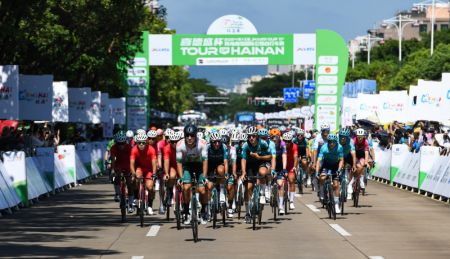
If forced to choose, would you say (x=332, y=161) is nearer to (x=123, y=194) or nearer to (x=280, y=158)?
(x=280, y=158)

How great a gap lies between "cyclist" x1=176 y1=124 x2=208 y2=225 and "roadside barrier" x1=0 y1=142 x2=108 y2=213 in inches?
218

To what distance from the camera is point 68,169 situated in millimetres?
37344

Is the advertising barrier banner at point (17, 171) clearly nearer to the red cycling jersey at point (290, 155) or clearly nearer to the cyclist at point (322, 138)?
the red cycling jersey at point (290, 155)

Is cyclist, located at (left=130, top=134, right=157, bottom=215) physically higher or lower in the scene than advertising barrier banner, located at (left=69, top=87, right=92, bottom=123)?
lower

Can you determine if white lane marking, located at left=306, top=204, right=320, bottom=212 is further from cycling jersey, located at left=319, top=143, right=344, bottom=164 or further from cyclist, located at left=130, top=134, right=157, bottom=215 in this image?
cyclist, located at left=130, top=134, right=157, bottom=215

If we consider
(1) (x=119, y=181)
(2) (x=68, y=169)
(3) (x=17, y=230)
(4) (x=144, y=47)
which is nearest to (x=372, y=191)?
(2) (x=68, y=169)

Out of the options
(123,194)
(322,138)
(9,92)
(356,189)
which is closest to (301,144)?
(322,138)

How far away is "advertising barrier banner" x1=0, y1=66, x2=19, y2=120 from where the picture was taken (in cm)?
3022

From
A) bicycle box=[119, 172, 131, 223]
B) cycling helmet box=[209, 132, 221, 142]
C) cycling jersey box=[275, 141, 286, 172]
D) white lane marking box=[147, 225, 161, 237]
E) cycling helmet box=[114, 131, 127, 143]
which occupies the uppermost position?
cycling helmet box=[209, 132, 221, 142]

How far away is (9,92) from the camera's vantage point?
30344 millimetres

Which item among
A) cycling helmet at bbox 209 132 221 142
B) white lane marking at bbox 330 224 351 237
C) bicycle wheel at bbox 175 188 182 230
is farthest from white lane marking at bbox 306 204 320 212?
cycling helmet at bbox 209 132 221 142

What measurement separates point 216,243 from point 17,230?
14.2 ft

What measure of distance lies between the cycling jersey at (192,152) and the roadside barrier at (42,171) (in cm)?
565

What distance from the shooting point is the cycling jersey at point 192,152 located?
20.2 metres
